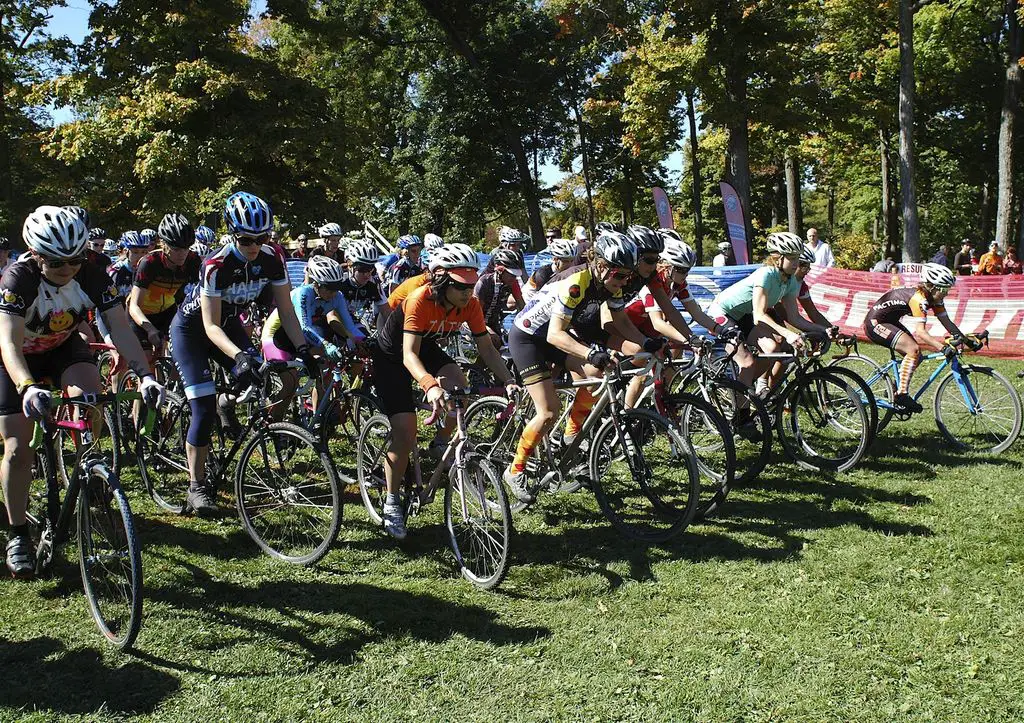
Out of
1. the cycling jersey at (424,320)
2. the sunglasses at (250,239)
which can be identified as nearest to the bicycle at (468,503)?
the cycling jersey at (424,320)

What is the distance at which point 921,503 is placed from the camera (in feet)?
22.7

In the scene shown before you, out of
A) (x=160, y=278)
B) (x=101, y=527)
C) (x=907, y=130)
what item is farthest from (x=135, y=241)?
(x=907, y=130)

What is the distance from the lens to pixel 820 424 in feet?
25.8

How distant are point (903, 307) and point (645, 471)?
449 cm

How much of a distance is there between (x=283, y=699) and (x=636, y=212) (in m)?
45.4

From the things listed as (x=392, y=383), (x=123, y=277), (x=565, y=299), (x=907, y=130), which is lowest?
(x=392, y=383)

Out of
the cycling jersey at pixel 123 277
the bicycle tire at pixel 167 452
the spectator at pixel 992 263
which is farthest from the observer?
the spectator at pixel 992 263

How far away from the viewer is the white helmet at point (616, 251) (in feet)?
20.1

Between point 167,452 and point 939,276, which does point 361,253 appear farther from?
point 939,276

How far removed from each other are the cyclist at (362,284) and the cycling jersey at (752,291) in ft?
11.3

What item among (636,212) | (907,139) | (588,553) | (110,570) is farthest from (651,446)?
(636,212)

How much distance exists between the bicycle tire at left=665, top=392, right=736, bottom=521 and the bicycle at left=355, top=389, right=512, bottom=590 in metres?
1.79

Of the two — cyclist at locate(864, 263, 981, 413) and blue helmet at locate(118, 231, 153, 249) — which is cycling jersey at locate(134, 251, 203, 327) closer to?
blue helmet at locate(118, 231, 153, 249)

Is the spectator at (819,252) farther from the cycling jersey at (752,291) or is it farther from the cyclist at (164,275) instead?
the cyclist at (164,275)
